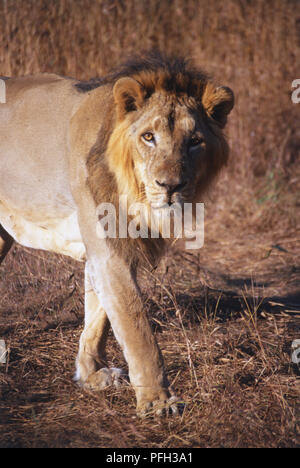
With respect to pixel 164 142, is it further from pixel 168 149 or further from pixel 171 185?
pixel 171 185

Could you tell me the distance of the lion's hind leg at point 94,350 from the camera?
395 centimetres

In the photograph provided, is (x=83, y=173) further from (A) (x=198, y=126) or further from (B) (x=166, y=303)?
(B) (x=166, y=303)

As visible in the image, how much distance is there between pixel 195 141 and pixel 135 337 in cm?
111

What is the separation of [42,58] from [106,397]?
4.98 meters

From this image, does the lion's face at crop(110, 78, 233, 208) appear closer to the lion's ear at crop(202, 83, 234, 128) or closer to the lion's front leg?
the lion's ear at crop(202, 83, 234, 128)

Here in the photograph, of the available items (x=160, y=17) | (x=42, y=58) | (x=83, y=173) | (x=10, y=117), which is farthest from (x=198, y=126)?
(x=160, y=17)

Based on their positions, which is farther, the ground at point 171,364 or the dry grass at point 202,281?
the dry grass at point 202,281

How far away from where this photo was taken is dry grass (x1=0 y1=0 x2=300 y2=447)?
3.38 metres

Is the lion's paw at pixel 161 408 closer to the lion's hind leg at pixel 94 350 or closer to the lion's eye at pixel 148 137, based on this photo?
the lion's hind leg at pixel 94 350

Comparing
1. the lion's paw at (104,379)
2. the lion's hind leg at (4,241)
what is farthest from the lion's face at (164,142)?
the lion's hind leg at (4,241)

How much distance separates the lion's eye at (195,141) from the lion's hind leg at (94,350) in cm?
119

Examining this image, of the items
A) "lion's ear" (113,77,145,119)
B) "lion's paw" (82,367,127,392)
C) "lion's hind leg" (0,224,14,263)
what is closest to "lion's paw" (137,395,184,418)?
"lion's paw" (82,367,127,392)

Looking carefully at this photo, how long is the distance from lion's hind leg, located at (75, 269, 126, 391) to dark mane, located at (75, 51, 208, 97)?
51.7 inches

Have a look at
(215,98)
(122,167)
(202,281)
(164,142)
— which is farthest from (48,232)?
(202,281)
